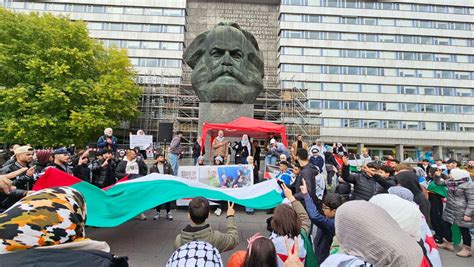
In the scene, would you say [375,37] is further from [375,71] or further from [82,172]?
[82,172]

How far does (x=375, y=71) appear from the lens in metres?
38.9

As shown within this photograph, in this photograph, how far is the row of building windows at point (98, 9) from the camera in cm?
3831

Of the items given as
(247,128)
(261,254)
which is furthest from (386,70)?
(261,254)

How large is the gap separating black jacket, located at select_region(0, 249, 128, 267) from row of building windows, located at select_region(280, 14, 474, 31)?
Answer: 42.8 metres

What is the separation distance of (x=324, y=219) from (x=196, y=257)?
1.56 meters

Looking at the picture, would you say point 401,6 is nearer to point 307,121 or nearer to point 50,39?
point 307,121

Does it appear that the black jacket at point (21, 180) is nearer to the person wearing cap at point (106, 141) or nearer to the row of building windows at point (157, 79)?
the person wearing cap at point (106, 141)

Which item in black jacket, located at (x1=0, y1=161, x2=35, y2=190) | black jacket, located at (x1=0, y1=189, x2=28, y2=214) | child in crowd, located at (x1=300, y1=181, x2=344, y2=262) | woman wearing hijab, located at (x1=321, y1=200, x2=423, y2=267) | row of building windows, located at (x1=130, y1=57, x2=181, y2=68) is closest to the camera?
woman wearing hijab, located at (x1=321, y1=200, x2=423, y2=267)

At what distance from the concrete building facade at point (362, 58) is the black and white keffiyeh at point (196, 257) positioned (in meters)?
36.6

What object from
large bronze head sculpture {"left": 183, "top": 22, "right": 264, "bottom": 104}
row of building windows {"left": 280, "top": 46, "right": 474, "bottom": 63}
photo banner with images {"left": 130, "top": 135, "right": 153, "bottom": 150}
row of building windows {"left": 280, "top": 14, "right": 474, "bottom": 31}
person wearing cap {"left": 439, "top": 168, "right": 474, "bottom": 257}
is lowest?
person wearing cap {"left": 439, "top": 168, "right": 474, "bottom": 257}

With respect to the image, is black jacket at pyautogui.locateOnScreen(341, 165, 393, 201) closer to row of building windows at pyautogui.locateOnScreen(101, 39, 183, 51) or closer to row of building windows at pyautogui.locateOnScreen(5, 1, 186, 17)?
row of building windows at pyautogui.locateOnScreen(101, 39, 183, 51)

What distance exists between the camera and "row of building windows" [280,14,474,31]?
40031mm

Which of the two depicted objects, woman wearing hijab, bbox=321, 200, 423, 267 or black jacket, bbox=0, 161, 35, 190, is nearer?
woman wearing hijab, bbox=321, 200, 423, 267

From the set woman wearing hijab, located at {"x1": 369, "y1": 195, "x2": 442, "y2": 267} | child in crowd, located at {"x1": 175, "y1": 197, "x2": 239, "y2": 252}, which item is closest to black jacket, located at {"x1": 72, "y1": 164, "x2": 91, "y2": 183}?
child in crowd, located at {"x1": 175, "y1": 197, "x2": 239, "y2": 252}
